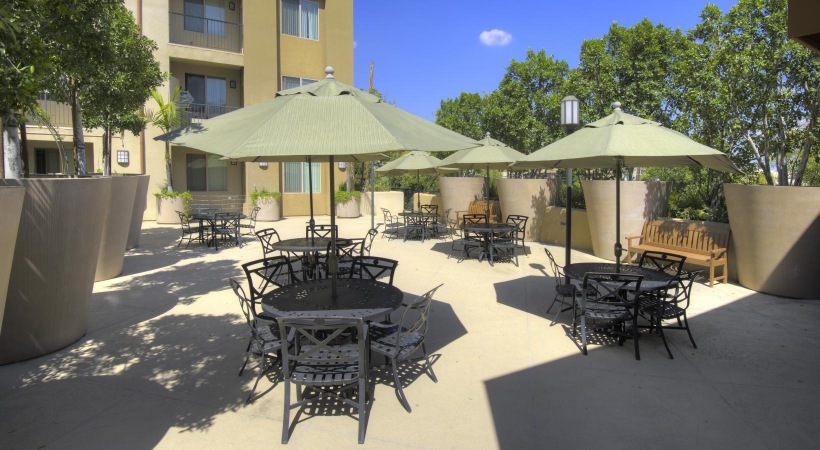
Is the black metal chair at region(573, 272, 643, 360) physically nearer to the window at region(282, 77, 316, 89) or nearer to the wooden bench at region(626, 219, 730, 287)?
the wooden bench at region(626, 219, 730, 287)

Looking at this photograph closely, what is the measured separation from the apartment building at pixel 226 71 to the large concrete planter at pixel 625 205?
12.5m

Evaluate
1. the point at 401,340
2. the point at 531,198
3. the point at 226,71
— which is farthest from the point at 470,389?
the point at 226,71

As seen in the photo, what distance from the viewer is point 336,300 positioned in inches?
166

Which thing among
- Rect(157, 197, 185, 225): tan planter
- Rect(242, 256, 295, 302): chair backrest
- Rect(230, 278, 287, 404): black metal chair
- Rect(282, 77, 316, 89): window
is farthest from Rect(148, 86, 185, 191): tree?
Rect(230, 278, 287, 404): black metal chair

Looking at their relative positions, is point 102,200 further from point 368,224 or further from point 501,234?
point 368,224

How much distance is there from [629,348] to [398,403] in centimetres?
274

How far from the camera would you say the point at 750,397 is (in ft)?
13.1

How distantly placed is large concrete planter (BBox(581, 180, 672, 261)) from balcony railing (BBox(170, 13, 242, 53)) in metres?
15.3

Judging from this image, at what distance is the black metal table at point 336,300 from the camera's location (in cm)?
385

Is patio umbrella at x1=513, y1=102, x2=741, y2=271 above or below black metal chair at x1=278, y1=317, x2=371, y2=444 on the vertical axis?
above

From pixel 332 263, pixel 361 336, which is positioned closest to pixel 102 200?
pixel 332 263

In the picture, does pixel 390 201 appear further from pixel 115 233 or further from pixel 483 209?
pixel 115 233

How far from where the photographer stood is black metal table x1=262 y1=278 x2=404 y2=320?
12.6 feet

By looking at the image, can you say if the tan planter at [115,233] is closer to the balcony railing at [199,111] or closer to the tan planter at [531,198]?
the tan planter at [531,198]
